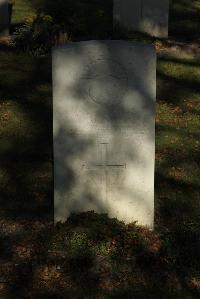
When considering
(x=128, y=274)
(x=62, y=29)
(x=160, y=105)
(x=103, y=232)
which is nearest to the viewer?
(x=128, y=274)

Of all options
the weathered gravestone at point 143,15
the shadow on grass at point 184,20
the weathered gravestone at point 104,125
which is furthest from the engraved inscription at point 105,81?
the shadow on grass at point 184,20

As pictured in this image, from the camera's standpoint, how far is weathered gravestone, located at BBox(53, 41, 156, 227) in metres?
7.62

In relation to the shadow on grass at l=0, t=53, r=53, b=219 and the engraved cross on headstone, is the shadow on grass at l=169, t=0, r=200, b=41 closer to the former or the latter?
the shadow on grass at l=0, t=53, r=53, b=219

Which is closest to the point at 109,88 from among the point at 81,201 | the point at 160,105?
the point at 81,201

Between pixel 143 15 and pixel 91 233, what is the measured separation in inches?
419

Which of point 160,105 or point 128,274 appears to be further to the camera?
point 160,105

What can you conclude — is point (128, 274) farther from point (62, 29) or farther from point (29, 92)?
point (62, 29)

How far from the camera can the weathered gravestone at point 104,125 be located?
7.62 metres

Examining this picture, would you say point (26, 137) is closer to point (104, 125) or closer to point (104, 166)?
point (104, 166)

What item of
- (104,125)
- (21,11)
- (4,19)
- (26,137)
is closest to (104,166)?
(104,125)

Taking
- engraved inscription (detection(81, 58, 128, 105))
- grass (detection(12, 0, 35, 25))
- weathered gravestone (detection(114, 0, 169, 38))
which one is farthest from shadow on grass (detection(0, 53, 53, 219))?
grass (detection(12, 0, 35, 25))

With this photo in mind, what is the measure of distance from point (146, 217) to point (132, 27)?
1018cm

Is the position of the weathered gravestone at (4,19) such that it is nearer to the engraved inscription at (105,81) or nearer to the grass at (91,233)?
the grass at (91,233)

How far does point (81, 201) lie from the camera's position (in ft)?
26.6
